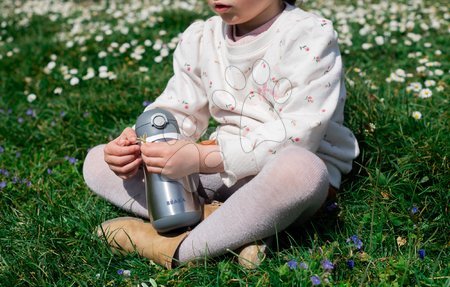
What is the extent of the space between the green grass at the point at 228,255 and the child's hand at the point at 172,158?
302 millimetres

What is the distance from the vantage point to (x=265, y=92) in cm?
222

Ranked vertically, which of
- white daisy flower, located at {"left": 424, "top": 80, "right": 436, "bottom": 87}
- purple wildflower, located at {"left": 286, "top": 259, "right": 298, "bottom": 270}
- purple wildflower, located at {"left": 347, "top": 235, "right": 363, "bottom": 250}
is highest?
purple wildflower, located at {"left": 286, "top": 259, "right": 298, "bottom": 270}

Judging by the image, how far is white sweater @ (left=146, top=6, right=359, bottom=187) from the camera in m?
2.04

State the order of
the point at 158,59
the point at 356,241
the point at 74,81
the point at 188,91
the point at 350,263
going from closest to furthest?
the point at 350,263 → the point at 356,241 → the point at 188,91 → the point at 74,81 → the point at 158,59

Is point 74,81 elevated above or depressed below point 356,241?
below

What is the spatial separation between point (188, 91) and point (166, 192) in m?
0.56

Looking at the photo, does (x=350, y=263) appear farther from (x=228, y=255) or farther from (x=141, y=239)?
(x=141, y=239)

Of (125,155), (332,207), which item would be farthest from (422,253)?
(125,155)

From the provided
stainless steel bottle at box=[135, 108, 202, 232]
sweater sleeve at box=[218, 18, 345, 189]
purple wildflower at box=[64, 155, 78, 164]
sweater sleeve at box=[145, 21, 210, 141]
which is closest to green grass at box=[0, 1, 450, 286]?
purple wildflower at box=[64, 155, 78, 164]

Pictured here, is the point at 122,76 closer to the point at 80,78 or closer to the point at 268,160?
the point at 80,78

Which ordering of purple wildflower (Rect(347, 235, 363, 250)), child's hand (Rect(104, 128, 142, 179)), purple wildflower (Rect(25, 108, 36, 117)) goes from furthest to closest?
purple wildflower (Rect(25, 108, 36, 117))
child's hand (Rect(104, 128, 142, 179))
purple wildflower (Rect(347, 235, 363, 250))

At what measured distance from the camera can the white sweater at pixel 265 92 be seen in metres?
2.04

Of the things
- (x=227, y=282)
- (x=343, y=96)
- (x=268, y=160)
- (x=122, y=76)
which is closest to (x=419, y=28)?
(x=122, y=76)

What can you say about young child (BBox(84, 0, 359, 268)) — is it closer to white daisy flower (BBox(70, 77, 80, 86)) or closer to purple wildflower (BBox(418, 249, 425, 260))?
purple wildflower (BBox(418, 249, 425, 260))
